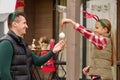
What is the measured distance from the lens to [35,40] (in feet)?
A: 44.2

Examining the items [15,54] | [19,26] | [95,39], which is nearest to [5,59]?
[15,54]

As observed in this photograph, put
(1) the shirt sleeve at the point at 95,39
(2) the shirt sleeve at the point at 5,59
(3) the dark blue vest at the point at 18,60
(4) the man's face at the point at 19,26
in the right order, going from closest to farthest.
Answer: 1. (2) the shirt sleeve at the point at 5,59
2. (3) the dark blue vest at the point at 18,60
3. (4) the man's face at the point at 19,26
4. (1) the shirt sleeve at the point at 95,39

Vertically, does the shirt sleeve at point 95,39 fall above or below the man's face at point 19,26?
below

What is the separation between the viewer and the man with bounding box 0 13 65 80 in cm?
541

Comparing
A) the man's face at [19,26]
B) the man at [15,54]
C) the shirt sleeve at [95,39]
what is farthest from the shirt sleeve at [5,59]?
the shirt sleeve at [95,39]

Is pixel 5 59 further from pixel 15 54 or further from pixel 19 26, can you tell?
pixel 19 26

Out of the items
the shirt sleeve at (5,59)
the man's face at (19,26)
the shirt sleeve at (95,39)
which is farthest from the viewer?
the shirt sleeve at (95,39)

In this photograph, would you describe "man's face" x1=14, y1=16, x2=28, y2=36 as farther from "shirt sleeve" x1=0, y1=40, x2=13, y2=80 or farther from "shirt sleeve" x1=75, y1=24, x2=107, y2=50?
"shirt sleeve" x1=75, y1=24, x2=107, y2=50

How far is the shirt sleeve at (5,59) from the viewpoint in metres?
5.38

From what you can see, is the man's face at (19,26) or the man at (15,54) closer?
the man at (15,54)

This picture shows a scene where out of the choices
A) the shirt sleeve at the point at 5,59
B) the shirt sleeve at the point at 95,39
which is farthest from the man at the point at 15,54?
the shirt sleeve at the point at 95,39

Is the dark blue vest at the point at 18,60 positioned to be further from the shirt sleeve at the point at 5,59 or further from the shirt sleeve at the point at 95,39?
the shirt sleeve at the point at 95,39

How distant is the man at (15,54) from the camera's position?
541 centimetres

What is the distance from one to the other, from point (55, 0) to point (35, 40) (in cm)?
127
